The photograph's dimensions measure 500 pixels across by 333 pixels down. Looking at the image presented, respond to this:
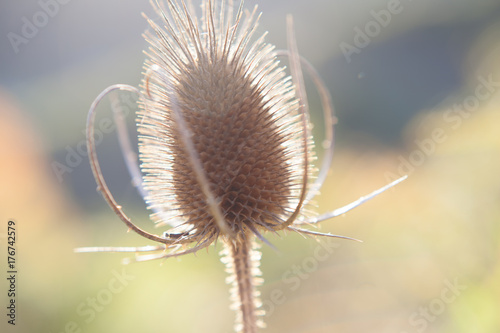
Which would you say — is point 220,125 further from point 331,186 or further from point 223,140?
point 331,186

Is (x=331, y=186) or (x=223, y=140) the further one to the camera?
(x=331, y=186)

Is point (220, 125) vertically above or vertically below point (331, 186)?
above

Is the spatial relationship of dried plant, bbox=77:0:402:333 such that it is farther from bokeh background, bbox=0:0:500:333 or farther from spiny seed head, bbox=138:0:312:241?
bokeh background, bbox=0:0:500:333

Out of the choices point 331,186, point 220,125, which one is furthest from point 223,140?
point 331,186

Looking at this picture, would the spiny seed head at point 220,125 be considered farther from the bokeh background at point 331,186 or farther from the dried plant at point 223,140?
the bokeh background at point 331,186

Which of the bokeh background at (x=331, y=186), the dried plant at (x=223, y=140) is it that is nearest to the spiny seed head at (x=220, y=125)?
the dried plant at (x=223, y=140)

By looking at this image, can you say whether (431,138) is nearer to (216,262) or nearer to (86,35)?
(216,262)
